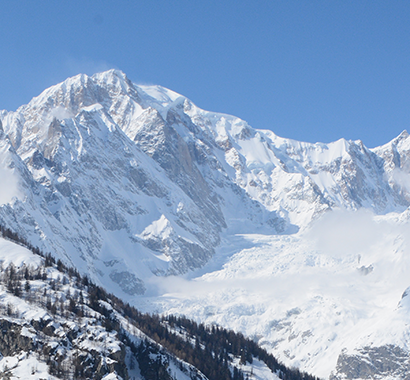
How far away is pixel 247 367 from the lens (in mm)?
165625

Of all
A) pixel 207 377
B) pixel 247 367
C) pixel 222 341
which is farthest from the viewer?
pixel 222 341

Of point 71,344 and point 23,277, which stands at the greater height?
point 23,277

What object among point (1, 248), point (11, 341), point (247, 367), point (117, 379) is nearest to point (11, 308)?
point (11, 341)

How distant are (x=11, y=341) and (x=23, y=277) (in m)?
33.5

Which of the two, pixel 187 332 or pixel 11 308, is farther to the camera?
pixel 187 332

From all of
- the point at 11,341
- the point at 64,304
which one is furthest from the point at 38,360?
the point at 64,304

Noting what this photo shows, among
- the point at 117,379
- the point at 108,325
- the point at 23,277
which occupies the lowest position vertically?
the point at 117,379

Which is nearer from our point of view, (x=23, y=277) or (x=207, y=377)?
(x=23, y=277)

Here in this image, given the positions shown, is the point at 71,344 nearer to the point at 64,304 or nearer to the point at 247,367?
the point at 64,304

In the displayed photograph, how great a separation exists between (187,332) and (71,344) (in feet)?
288

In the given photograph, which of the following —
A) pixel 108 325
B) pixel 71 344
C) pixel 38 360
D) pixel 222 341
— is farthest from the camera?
pixel 222 341

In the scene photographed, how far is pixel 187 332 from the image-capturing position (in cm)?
18812

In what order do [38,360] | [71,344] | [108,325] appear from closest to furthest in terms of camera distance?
1. [38,360]
2. [71,344]
3. [108,325]

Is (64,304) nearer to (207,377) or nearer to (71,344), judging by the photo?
(71,344)
